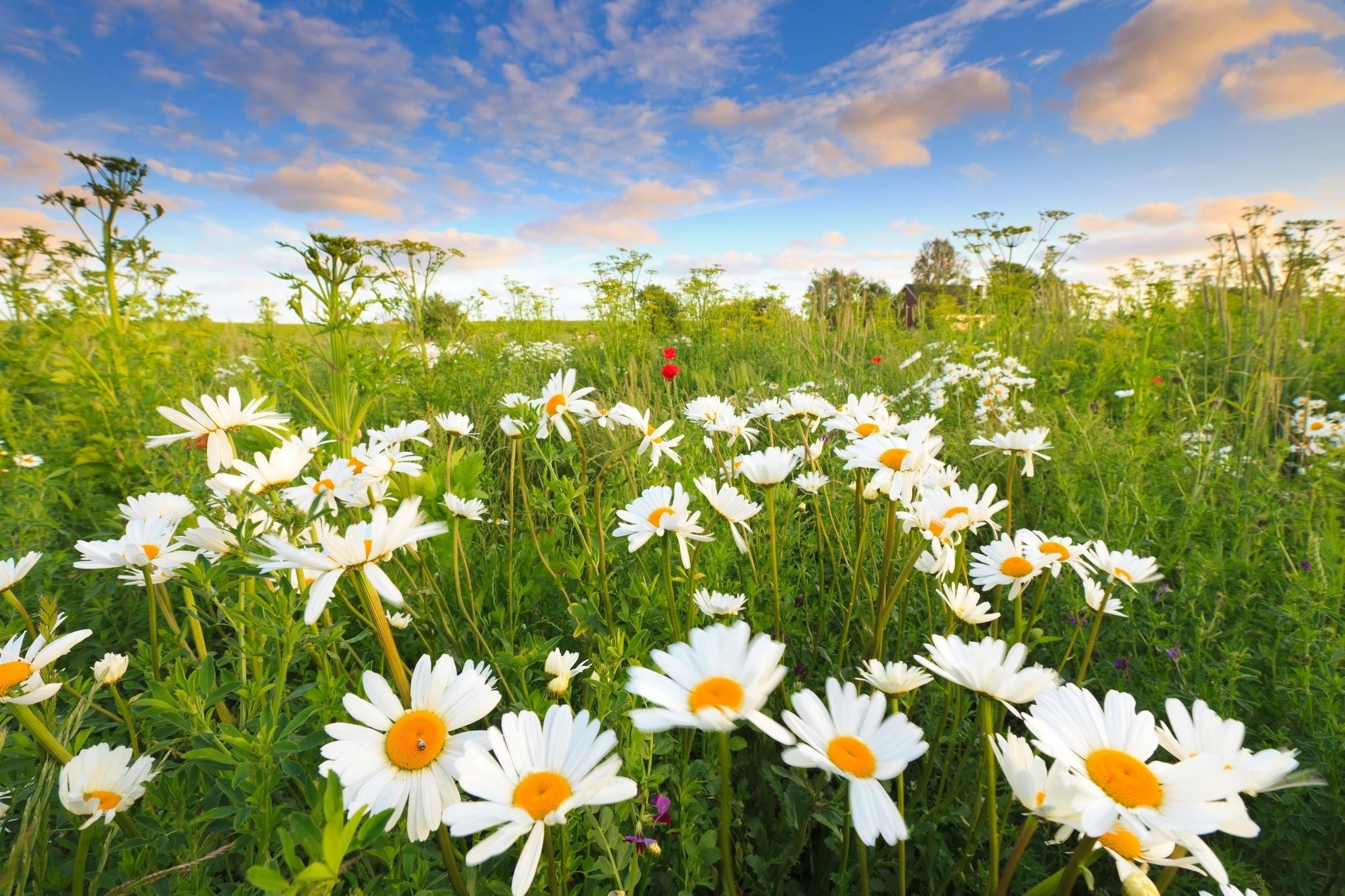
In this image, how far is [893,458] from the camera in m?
1.26

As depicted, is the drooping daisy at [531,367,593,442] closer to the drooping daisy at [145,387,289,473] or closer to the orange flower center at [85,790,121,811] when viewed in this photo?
the drooping daisy at [145,387,289,473]

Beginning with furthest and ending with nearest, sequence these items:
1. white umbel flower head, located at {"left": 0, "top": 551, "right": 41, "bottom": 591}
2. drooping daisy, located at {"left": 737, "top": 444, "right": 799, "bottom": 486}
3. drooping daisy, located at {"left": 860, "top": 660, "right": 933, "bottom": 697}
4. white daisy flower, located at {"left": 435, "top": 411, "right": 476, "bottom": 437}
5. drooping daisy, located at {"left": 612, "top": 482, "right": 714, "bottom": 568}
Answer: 1. white daisy flower, located at {"left": 435, "top": 411, "right": 476, "bottom": 437}
2. drooping daisy, located at {"left": 737, "top": 444, "right": 799, "bottom": 486}
3. drooping daisy, located at {"left": 612, "top": 482, "right": 714, "bottom": 568}
4. white umbel flower head, located at {"left": 0, "top": 551, "right": 41, "bottom": 591}
5. drooping daisy, located at {"left": 860, "top": 660, "right": 933, "bottom": 697}

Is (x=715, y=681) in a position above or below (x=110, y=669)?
above

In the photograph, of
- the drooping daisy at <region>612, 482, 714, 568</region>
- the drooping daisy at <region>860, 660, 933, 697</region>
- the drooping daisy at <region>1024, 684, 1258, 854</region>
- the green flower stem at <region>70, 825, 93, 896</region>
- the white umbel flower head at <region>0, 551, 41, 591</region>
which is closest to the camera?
the drooping daisy at <region>1024, 684, 1258, 854</region>

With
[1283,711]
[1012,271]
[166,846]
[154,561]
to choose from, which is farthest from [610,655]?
[1012,271]

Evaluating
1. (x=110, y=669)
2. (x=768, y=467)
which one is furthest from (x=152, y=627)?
(x=768, y=467)

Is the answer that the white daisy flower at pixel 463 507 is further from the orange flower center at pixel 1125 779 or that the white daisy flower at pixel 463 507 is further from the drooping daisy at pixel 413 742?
the orange flower center at pixel 1125 779

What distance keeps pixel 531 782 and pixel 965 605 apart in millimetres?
955

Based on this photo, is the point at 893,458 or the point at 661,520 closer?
the point at 661,520

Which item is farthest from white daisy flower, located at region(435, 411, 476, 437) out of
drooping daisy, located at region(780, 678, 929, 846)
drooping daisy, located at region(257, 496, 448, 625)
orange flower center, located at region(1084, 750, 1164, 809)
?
orange flower center, located at region(1084, 750, 1164, 809)

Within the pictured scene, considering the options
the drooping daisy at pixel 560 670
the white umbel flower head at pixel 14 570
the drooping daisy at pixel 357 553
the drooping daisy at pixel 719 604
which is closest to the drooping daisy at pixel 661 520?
the drooping daisy at pixel 719 604

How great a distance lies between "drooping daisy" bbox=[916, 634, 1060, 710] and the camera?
730 millimetres

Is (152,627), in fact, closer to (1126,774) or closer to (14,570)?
(14,570)

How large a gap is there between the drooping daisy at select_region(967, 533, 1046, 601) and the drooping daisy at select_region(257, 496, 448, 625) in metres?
1.11
